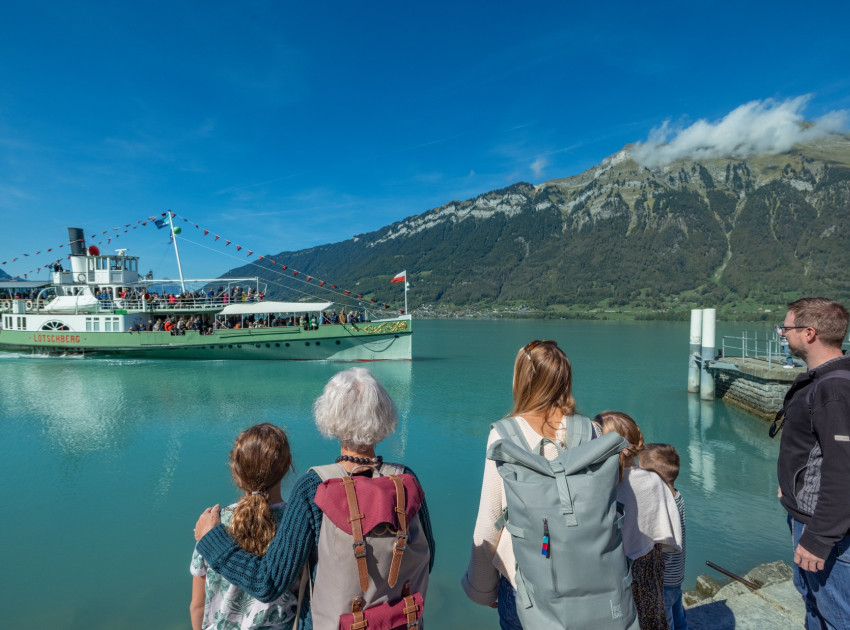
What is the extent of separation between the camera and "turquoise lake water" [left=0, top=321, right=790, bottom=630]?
6270 millimetres

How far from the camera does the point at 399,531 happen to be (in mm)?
1913

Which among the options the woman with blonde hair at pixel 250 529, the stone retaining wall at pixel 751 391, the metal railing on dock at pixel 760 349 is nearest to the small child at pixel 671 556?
the woman with blonde hair at pixel 250 529

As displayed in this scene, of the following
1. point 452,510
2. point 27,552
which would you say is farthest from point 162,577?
point 452,510

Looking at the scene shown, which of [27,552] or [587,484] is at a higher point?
[587,484]

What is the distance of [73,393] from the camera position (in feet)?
68.2

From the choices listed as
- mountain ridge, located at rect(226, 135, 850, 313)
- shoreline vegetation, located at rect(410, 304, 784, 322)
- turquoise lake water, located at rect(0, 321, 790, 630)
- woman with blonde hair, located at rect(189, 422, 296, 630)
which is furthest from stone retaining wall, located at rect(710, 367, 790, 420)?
mountain ridge, located at rect(226, 135, 850, 313)

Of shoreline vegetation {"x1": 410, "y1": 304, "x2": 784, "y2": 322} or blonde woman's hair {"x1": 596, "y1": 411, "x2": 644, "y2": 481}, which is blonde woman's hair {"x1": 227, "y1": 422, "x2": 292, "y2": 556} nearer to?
blonde woman's hair {"x1": 596, "y1": 411, "x2": 644, "y2": 481}

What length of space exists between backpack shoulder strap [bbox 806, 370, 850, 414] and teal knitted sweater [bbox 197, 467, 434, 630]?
1814 mm

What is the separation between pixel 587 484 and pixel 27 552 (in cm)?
853

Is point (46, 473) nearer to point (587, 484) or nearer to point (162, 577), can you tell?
point (162, 577)

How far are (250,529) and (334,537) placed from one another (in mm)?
482

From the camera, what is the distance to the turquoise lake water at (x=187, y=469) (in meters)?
6.27

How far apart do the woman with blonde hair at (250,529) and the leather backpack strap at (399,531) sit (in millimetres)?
559

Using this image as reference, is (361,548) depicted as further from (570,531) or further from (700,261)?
(700,261)
